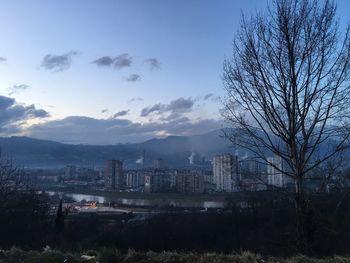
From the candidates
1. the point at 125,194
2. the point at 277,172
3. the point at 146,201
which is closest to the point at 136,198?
the point at 146,201

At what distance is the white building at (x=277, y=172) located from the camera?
8.43m

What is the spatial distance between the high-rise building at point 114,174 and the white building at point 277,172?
79588 millimetres

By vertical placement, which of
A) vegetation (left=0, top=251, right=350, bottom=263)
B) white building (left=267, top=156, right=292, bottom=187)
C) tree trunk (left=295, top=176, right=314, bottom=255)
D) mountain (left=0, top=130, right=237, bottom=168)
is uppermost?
mountain (left=0, top=130, right=237, bottom=168)

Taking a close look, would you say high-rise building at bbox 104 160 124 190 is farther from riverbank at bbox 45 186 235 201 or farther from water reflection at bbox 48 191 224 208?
water reflection at bbox 48 191 224 208

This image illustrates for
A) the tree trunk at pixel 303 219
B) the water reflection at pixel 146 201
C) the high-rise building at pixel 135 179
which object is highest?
the high-rise building at pixel 135 179

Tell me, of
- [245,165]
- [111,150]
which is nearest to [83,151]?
[111,150]

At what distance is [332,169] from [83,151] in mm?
128299

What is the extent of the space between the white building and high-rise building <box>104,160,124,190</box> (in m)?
79.6

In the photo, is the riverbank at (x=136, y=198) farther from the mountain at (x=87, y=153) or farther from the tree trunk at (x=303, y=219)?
the tree trunk at (x=303, y=219)

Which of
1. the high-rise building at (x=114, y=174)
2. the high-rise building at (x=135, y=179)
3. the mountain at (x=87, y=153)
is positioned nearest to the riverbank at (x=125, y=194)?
the high-rise building at (x=114, y=174)

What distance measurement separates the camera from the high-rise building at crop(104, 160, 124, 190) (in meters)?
88.9

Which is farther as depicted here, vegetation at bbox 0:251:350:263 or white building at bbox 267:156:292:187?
white building at bbox 267:156:292:187

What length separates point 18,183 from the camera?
31578mm

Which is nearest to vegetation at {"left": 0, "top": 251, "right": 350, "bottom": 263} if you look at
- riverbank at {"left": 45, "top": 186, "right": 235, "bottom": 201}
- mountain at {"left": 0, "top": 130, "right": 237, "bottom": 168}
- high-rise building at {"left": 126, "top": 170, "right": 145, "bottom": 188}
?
riverbank at {"left": 45, "top": 186, "right": 235, "bottom": 201}
